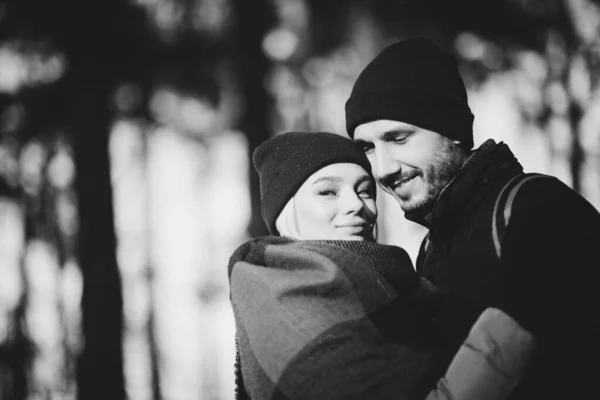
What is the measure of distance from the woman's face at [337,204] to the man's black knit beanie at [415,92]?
0.28 metres

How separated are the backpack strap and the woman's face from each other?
38 cm

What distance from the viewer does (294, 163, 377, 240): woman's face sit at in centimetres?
133

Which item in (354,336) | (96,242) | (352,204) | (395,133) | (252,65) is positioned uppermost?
(252,65)

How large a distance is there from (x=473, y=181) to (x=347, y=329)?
737mm

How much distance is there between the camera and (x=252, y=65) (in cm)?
340

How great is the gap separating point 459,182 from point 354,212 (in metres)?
0.40

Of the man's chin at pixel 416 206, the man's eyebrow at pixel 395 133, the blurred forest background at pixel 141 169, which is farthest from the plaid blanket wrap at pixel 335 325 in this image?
the blurred forest background at pixel 141 169

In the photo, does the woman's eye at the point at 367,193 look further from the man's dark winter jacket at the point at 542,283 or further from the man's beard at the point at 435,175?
the man's dark winter jacket at the point at 542,283

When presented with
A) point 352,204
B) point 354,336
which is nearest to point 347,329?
point 354,336

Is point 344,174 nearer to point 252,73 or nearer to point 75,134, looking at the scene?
point 252,73

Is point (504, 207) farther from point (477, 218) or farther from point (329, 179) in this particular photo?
point (329, 179)

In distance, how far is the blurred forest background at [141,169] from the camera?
10.5 ft

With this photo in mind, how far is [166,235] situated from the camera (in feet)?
10.7

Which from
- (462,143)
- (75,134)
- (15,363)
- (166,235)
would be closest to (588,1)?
(462,143)
